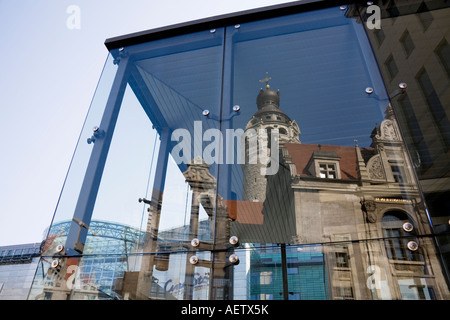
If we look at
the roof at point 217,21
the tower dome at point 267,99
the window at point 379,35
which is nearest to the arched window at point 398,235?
the tower dome at point 267,99

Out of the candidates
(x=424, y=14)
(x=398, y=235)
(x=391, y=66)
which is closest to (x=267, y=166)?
(x=398, y=235)

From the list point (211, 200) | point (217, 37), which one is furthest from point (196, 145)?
point (217, 37)

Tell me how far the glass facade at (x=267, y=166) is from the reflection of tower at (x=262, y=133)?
14mm

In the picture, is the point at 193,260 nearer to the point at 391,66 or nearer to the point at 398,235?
the point at 398,235

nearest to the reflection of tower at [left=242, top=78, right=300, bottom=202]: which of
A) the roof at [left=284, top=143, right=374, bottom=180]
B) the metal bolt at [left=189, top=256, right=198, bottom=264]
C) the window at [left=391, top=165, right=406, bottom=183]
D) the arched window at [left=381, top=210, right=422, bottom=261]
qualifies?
the roof at [left=284, top=143, right=374, bottom=180]

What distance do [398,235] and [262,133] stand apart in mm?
1292

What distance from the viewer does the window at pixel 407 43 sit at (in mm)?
2701

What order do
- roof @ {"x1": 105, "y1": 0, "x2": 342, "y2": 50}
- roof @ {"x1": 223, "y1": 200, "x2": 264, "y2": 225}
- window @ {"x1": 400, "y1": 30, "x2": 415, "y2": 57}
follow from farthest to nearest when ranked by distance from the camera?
roof @ {"x1": 105, "y1": 0, "x2": 342, "y2": 50}
window @ {"x1": 400, "y1": 30, "x2": 415, "y2": 57}
roof @ {"x1": 223, "y1": 200, "x2": 264, "y2": 225}

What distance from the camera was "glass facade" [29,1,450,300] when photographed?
80.4 inches

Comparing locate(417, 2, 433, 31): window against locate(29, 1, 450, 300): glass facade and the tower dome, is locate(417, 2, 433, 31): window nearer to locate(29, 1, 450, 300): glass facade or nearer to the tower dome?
locate(29, 1, 450, 300): glass facade

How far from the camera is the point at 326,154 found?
252 cm

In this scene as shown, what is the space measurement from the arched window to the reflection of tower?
86 centimetres

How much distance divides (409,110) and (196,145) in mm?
1733

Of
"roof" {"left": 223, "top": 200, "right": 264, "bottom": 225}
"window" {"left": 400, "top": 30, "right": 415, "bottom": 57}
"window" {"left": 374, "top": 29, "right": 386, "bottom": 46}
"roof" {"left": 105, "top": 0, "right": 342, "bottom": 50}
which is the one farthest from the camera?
"roof" {"left": 105, "top": 0, "right": 342, "bottom": 50}
